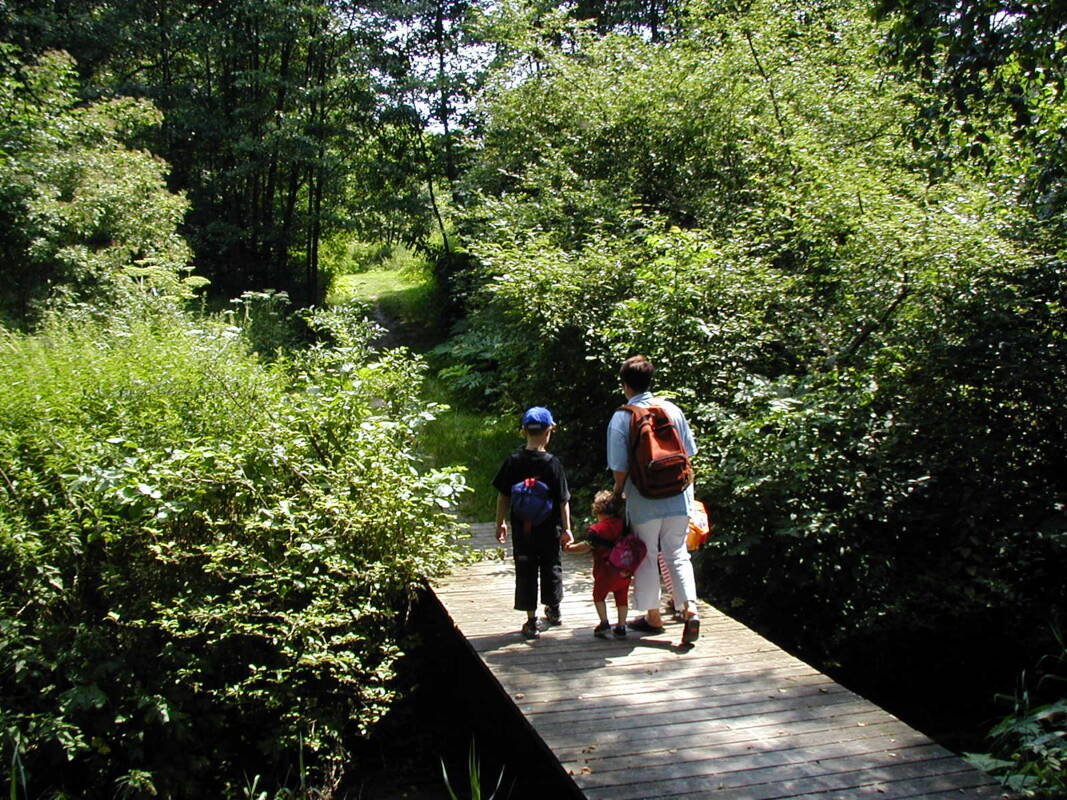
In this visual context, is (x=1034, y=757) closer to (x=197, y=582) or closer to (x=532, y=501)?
(x=532, y=501)

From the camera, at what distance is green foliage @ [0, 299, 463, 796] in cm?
560

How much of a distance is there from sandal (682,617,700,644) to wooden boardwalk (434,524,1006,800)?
0.07 metres

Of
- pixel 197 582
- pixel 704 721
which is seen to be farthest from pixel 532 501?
pixel 197 582

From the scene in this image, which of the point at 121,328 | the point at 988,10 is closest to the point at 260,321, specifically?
the point at 121,328

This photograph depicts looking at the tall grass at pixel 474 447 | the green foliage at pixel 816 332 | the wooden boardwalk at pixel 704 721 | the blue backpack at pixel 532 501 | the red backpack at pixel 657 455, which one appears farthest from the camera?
the tall grass at pixel 474 447

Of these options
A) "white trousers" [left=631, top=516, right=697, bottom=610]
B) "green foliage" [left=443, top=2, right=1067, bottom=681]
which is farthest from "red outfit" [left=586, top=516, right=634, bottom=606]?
"green foliage" [left=443, top=2, right=1067, bottom=681]

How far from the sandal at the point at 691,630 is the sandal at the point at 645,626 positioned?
10.8 inches

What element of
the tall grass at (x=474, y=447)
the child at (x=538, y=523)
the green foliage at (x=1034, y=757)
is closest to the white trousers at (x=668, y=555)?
the child at (x=538, y=523)

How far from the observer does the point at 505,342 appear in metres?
10.9

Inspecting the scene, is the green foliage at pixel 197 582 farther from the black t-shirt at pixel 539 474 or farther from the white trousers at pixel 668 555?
the white trousers at pixel 668 555

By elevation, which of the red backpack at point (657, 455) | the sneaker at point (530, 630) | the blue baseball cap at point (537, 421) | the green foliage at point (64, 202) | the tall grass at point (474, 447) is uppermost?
the green foliage at point (64, 202)

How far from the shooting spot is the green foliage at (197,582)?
5598mm

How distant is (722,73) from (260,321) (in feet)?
33.6

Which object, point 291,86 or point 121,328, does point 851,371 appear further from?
point 291,86
